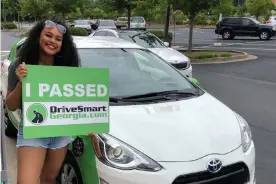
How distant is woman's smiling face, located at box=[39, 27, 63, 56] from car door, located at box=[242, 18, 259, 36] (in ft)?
83.7

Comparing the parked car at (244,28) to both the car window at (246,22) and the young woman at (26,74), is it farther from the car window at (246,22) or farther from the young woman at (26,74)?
the young woman at (26,74)

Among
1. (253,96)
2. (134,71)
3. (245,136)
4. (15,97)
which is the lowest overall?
(253,96)

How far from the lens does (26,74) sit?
249 cm

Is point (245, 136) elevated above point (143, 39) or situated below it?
below

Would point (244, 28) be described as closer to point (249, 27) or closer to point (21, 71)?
point (249, 27)

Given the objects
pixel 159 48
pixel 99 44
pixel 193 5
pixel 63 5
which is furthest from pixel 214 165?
pixel 63 5

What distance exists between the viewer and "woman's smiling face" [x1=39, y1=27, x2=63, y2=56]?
9.04ft

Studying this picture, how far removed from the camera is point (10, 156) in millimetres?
4906

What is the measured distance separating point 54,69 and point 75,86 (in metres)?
0.18

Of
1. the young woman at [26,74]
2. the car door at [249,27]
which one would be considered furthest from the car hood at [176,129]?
the car door at [249,27]

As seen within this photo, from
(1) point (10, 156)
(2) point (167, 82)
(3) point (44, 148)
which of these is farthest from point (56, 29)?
(1) point (10, 156)

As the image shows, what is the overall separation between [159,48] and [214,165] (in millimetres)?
7897

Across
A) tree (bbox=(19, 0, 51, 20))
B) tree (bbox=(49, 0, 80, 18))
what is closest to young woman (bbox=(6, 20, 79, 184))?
tree (bbox=(49, 0, 80, 18))

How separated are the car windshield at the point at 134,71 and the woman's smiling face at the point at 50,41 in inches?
43.7
